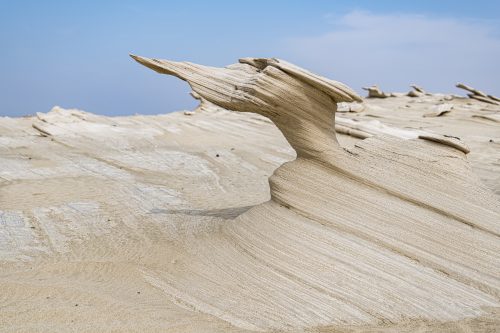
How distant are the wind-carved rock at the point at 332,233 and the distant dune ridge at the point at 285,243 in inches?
0.5

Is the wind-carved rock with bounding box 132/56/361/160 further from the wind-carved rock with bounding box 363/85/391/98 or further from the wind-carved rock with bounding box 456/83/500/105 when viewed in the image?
the wind-carved rock with bounding box 363/85/391/98

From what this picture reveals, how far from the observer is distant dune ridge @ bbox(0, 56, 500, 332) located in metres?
4.27

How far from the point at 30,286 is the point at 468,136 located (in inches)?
412

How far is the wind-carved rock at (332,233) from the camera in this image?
4.39 meters

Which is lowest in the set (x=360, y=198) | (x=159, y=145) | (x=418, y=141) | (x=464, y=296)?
(x=159, y=145)

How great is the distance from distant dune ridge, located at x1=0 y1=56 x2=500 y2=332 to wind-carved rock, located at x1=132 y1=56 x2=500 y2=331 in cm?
1

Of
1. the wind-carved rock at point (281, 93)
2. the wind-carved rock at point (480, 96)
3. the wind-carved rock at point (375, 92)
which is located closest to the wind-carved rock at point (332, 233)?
the wind-carved rock at point (281, 93)

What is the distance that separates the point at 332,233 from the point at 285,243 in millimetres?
399

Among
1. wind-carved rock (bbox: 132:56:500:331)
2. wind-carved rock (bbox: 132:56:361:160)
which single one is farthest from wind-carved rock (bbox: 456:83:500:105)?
wind-carved rock (bbox: 132:56:361:160)

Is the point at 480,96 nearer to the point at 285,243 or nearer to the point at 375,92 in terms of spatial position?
the point at 375,92

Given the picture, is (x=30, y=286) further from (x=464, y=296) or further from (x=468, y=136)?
(x=468, y=136)

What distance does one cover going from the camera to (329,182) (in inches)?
211

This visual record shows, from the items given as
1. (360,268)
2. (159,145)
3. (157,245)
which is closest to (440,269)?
(360,268)

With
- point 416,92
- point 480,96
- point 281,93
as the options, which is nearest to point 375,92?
point 416,92
